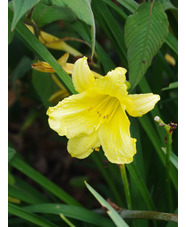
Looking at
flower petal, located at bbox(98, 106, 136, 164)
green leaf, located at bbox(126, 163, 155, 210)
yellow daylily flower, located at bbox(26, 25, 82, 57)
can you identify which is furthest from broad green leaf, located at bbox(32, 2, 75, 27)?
green leaf, located at bbox(126, 163, 155, 210)

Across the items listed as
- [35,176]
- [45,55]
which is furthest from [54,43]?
[35,176]

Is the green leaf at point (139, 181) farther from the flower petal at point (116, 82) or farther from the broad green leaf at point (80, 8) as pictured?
the broad green leaf at point (80, 8)

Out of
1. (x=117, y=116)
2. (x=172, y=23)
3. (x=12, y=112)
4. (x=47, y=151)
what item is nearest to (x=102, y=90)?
(x=117, y=116)

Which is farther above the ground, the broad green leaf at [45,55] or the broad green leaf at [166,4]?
the broad green leaf at [45,55]

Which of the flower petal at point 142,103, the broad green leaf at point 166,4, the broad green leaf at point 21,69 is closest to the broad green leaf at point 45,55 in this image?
the flower petal at point 142,103

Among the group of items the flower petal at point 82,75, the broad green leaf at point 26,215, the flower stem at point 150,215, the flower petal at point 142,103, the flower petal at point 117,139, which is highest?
the flower petal at point 82,75

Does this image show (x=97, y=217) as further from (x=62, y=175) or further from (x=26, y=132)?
(x=26, y=132)

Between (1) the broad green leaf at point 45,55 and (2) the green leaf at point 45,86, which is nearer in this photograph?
(1) the broad green leaf at point 45,55
